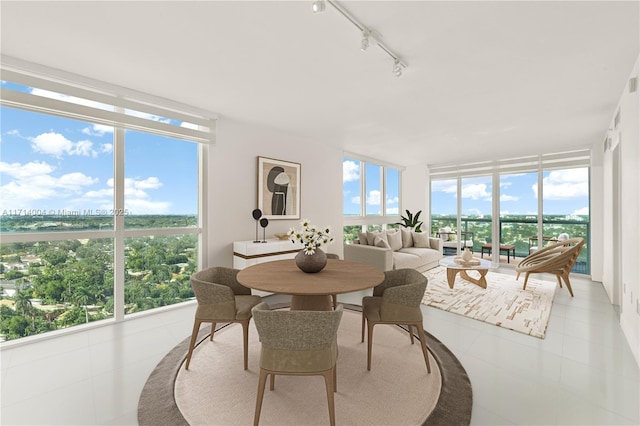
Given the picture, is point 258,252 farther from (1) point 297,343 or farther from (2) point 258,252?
(1) point 297,343

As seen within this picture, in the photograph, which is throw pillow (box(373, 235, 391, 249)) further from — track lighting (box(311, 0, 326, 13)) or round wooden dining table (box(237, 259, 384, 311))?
track lighting (box(311, 0, 326, 13))

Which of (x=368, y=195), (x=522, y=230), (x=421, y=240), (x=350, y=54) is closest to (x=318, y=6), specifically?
(x=350, y=54)

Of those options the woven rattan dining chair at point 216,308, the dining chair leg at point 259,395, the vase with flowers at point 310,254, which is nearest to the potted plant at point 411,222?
the vase with flowers at point 310,254

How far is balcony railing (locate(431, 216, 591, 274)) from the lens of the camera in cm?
519

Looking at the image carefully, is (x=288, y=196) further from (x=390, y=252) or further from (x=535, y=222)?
(x=535, y=222)

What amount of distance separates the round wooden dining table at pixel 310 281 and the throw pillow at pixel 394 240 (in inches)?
115

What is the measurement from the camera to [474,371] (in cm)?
213

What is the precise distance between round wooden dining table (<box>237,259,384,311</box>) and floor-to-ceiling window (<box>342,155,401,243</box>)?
11.0 feet

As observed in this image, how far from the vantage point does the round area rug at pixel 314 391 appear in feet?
5.38

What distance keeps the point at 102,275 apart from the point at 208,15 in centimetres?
290

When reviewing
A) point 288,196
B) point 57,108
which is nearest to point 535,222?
point 288,196

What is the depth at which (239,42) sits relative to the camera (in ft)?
6.85

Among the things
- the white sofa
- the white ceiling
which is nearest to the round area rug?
the white sofa

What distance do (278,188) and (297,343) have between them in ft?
10.3
